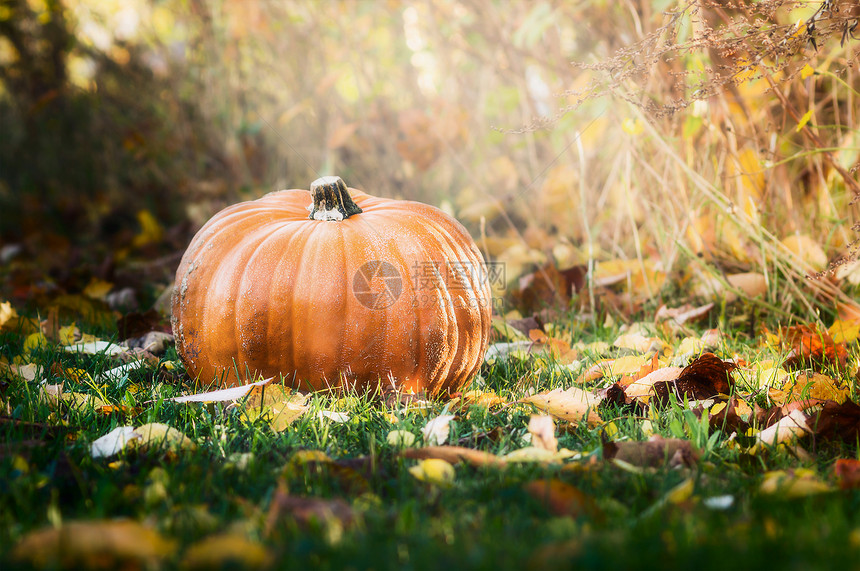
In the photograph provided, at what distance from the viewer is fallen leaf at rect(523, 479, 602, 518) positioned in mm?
1078

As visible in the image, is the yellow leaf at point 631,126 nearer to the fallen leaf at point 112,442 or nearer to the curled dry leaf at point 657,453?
the curled dry leaf at point 657,453

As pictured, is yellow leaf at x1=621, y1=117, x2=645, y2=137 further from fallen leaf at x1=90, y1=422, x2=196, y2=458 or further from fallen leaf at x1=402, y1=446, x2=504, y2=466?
fallen leaf at x1=90, y1=422, x2=196, y2=458

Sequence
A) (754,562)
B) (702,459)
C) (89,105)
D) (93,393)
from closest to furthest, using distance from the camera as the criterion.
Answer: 1. (754,562)
2. (702,459)
3. (93,393)
4. (89,105)

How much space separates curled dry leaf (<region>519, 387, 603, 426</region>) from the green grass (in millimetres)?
36

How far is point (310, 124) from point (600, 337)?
2930mm

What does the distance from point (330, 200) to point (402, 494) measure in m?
0.93

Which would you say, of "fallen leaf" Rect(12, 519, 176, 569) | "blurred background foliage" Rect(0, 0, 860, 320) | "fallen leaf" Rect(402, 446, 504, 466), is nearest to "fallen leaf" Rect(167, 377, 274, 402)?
"fallen leaf" Rect(402, 446, 504, 466)

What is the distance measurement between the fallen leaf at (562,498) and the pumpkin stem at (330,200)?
3.20 ft

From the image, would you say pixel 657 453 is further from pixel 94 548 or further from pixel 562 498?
pixel 94 548

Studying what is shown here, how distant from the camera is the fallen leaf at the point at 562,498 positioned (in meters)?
1.08

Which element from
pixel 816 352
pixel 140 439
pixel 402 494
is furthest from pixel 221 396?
pixel 816 352

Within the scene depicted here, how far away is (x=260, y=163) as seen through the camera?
483 centimetres

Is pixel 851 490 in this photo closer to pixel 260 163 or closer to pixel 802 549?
pixel 802 549

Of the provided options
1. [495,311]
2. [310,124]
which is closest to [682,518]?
[495,311]
